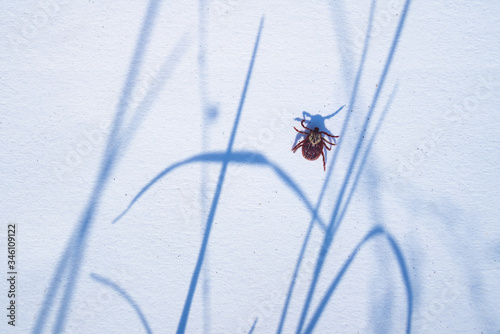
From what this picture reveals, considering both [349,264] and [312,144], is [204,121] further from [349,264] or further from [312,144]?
→ [349,264]

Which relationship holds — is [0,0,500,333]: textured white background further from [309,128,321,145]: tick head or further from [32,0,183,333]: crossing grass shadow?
[309,128,321,145]: tick head

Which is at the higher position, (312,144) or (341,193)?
(312,144)

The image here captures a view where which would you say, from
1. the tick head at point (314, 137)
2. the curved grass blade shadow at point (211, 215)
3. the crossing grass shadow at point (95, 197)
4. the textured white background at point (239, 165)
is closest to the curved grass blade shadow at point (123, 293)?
the textured white background at point (239, 165)

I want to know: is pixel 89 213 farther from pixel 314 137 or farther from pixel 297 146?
pixel 314 137

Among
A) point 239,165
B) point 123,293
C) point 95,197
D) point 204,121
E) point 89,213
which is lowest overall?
point 123,293

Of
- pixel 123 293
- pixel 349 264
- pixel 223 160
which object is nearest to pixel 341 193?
pixel 349 264

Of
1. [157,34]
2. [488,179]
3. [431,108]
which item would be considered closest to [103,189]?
[157,34]

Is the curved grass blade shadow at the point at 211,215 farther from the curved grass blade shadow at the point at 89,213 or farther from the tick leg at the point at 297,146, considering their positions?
the curved grass blade shadow at the point at 89,213
